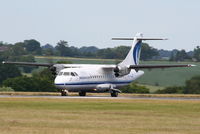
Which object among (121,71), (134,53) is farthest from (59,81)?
(134,53)

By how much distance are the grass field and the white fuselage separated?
13.7 metres

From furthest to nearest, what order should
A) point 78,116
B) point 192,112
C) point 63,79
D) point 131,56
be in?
1. point 131,56
2. point 63,79
3. point 192,112
4. point 78,116

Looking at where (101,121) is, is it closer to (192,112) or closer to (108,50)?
(192,112)

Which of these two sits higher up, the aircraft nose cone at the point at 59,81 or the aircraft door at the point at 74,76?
the aircraft door at the point at 74,76

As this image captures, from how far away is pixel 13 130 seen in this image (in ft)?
99.4

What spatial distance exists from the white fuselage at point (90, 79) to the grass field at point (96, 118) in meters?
13.7

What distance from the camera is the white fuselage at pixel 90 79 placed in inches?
2399

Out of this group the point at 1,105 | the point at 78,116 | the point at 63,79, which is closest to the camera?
the point at 78,116

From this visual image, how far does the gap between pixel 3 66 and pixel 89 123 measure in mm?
83920

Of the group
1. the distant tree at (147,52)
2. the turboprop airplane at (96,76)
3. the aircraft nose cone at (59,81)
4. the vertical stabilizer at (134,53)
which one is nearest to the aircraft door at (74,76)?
the turboprop airplane at (96,76)

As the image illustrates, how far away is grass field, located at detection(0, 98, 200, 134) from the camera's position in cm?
3097

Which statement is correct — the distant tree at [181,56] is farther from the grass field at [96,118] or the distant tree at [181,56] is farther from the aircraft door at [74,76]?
the grass field at [96,118]

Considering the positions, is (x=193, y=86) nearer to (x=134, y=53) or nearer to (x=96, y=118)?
(x=134, y=53)

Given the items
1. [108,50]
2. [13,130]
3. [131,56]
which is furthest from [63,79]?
[108,50]
